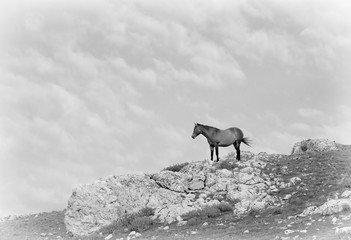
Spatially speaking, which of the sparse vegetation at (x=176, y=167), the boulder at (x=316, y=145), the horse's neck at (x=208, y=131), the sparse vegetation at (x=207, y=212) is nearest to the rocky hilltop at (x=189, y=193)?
the sparse vegetation at (x=207, y=212)

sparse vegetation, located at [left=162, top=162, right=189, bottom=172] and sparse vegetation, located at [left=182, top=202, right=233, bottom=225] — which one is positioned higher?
sparse vegetation, located at [left=162, top=162, right=189, bottom=172]

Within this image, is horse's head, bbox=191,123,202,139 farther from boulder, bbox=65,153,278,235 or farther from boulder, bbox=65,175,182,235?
boulder, bbox=65,175,182,235

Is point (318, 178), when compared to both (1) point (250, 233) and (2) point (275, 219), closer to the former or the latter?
(2) point (275, 219)

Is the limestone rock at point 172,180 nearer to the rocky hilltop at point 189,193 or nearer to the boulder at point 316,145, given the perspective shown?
the rocky hilltop at point 189,193

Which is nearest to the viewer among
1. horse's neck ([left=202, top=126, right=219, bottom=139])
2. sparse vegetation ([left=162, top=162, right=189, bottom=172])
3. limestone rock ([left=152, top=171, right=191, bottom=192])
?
limestone rock ([left=152, top=171, right=191, bottom=192])

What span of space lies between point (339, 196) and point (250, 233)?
5.47 metres

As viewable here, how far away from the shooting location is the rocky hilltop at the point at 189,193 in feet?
64.8

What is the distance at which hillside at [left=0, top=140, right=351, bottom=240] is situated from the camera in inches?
596

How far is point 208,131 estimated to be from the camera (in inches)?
1086

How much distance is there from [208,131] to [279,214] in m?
10.6

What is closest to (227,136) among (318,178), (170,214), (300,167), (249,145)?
(249,145)

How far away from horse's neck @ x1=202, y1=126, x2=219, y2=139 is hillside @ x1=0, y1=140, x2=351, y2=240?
226cm

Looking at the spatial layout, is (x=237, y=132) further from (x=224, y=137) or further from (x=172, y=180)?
(x=172, y=180)

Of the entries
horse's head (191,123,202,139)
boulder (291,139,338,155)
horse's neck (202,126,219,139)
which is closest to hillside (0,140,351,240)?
boulder (291,139,338,155)
